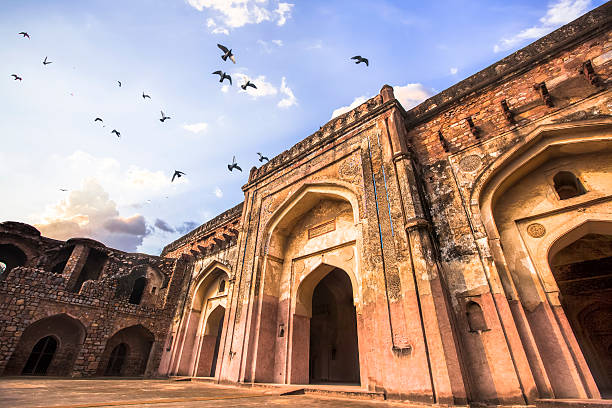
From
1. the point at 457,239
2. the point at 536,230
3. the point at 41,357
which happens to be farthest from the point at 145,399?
the point at 41,357

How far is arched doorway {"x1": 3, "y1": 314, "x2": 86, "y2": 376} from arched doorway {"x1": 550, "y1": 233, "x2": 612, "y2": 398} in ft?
51.1

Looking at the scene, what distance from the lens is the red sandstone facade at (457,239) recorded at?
4.09 metres

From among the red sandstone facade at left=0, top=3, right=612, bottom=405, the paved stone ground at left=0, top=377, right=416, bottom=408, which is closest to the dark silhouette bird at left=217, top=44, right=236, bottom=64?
the red sandstone facade at left=0, top=3, right=612, bottom=405

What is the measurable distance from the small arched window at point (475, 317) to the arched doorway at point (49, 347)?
12.2 metres

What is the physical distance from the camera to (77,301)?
10.2 meters

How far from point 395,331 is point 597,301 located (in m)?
8.74

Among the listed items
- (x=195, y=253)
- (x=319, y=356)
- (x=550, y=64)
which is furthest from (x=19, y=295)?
(x=550, y=64)

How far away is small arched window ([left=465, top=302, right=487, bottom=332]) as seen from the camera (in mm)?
4277

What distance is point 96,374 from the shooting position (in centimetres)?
1057

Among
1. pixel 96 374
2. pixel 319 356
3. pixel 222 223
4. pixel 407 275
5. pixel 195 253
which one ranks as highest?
pixel 222 223

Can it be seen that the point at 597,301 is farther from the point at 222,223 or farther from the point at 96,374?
the point at 96,374

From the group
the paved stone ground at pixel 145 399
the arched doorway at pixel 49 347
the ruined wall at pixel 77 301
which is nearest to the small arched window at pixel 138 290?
the ruined wall at pixel 77 301

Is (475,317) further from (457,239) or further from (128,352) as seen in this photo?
(128,352)

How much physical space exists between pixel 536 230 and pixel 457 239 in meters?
1.26
